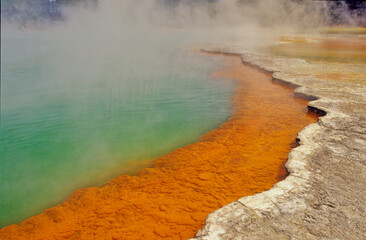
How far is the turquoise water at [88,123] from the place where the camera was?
281 centimetres

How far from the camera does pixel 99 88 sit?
5.85 meters

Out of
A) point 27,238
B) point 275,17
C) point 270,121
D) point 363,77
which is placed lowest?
point 27,238

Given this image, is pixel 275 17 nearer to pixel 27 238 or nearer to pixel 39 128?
pixel 39 128

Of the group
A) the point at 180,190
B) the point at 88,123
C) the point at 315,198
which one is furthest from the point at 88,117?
the point at 315,198

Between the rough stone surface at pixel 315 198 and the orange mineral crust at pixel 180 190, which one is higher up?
the rough stone surface at pixel 315 198

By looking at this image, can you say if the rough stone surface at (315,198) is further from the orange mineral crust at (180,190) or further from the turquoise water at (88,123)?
the turquoise water at (88,123)

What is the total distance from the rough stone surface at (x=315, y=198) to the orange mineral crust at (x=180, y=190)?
29cm

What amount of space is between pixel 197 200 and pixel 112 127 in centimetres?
216

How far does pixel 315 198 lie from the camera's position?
1864 mm

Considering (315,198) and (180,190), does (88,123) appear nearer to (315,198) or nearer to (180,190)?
(180,190)

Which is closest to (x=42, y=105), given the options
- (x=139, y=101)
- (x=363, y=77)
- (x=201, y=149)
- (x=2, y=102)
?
(x=2, y=102)

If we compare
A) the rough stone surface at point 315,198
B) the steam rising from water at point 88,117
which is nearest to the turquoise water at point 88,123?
the steam rising from water at point 88,117

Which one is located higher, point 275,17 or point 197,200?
point 275,17

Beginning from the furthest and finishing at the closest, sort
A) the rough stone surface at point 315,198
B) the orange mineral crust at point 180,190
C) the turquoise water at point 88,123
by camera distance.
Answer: the turquoise water at point 88,123 → the orange mineral crust at point 180,190 → the rough stone surface at point 315,198
